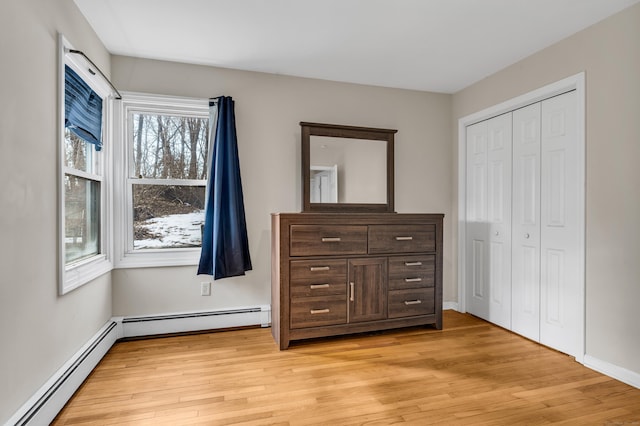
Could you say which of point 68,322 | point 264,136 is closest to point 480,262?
point 264,136

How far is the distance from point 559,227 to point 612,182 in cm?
53

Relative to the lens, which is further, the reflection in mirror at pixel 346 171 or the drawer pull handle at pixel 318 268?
the reflection in mirror at pixel 346 171

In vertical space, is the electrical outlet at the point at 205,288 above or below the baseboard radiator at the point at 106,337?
above

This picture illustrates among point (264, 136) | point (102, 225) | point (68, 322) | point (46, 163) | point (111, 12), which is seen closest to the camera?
point (46, 163)

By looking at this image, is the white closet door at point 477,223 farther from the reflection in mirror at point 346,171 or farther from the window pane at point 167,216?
the window pane at point 167,216

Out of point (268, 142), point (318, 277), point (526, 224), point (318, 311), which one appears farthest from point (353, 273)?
point (526, 224)

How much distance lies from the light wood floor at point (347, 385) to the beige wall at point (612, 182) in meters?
0.35

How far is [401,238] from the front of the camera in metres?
3.14

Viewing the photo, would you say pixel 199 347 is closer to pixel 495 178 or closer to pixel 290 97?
pixel 290 97

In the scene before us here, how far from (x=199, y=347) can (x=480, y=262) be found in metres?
2.79

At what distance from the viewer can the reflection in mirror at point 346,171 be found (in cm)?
338

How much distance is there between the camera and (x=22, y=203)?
1655mm

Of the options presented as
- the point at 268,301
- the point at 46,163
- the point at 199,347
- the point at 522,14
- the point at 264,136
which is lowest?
the point at 199,347

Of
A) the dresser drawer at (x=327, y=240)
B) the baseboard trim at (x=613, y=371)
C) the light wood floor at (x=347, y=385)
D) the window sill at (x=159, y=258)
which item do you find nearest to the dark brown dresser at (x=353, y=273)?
the dresser drawer at (x=327, y=240)
